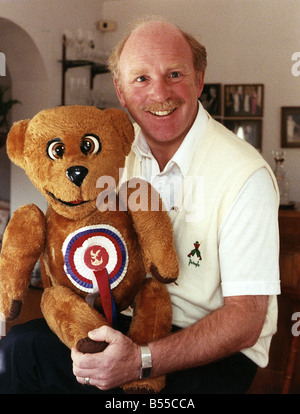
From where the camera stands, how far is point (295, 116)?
8.02 ft

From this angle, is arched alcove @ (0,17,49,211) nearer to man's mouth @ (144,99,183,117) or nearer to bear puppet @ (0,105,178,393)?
man's mouth @ (144,99,183,117)

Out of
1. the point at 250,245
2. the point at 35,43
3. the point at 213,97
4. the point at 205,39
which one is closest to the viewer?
the point at 250,245

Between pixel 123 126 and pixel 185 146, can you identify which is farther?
pixel 185 146

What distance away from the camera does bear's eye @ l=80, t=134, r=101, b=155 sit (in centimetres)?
67

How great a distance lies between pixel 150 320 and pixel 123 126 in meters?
0.31

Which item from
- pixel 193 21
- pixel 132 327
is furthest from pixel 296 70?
pixel 132 327

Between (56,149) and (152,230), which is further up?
(56,149)

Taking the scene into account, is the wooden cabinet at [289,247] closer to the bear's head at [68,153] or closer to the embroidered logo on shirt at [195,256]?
the embroidered logo on shirt at [195,256]

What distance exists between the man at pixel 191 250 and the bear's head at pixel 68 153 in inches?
7.3

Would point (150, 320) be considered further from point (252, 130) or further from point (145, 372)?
point (252, 130)

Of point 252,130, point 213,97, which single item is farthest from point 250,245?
point 252,130

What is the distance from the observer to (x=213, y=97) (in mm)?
2369

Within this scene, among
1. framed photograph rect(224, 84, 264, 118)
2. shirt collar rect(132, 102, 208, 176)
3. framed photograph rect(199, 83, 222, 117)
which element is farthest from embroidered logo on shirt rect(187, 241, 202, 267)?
framed photograph rect(224, 84, 264, 118)

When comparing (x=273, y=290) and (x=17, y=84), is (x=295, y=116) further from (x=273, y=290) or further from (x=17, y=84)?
(x=273, y=290)
